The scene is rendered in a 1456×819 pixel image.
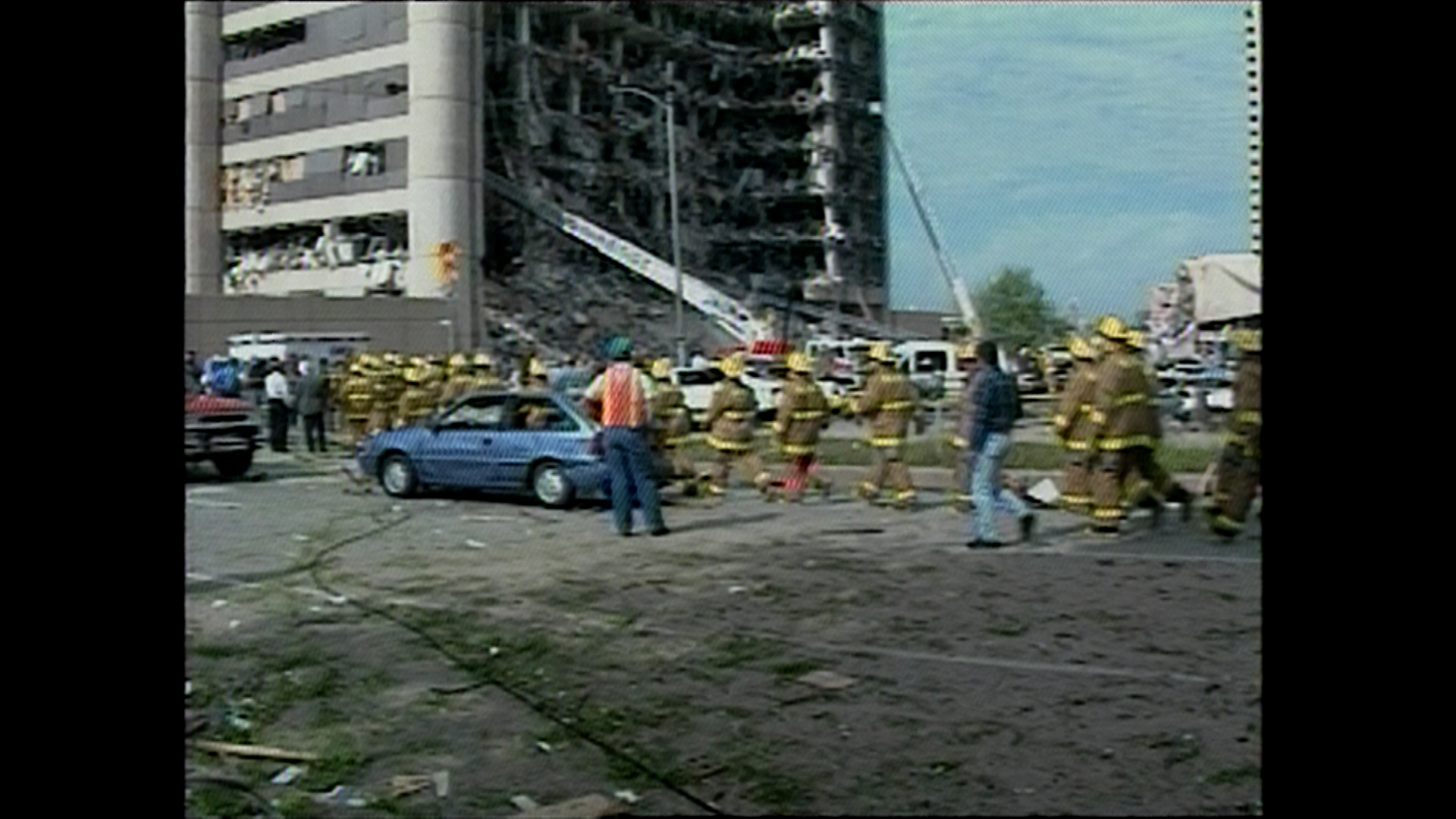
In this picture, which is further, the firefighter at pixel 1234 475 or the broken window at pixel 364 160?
the broken window at pixel 364 160


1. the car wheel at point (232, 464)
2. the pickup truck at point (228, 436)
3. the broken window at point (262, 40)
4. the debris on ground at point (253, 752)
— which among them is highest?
the broken window at point (262, 40)

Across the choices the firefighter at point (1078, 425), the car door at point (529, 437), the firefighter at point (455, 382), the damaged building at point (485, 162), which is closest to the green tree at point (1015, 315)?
the firefighter at point (1078, 425)

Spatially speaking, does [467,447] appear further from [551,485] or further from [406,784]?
[406,784]

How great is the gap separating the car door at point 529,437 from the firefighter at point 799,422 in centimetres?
198

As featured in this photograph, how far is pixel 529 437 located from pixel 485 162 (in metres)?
30.4

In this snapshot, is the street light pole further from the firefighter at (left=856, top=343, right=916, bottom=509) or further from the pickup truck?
the firefighter at (left=856, top=343, right=916, bottom=509)

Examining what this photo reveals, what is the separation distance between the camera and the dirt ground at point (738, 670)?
4.56 metres

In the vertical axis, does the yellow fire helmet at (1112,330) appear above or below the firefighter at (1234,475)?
above

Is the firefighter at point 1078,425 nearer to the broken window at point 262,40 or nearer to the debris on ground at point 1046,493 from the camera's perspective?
the debris on ground at point 1046,493

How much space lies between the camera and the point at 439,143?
129 ft

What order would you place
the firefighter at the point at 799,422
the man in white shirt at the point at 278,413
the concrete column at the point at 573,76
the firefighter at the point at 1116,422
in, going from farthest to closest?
the concrete column at the point at 573,76, the man in white shirt at the point at 278,413, the firefighter at the point at 799,422, the firefighter at the point at 1116,422
